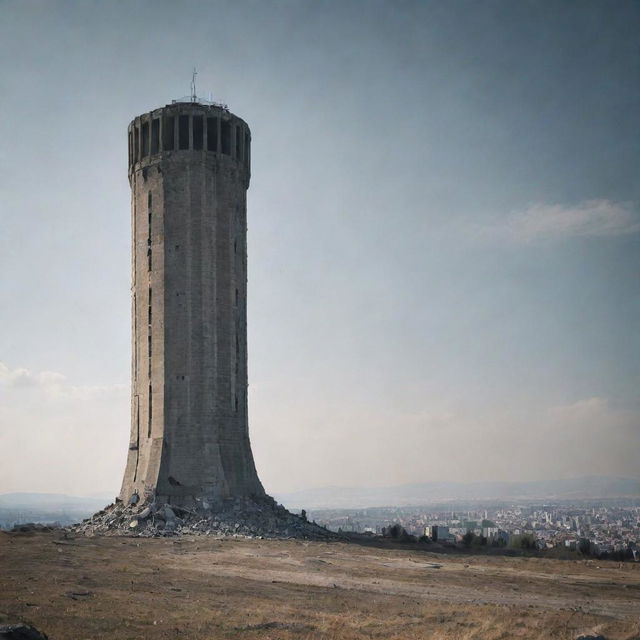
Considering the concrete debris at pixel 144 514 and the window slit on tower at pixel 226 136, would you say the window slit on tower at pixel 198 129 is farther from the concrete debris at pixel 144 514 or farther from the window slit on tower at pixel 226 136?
the concrete debris at pixel 144 514

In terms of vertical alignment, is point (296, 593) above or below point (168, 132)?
below

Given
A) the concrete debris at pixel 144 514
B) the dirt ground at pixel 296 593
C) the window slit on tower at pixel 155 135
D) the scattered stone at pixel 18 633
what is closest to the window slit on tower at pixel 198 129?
the window slit on tower at pixel 155 135

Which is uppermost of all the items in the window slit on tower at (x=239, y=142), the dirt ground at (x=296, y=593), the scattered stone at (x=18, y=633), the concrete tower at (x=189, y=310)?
the window slit on tower at (x=239, y=142)

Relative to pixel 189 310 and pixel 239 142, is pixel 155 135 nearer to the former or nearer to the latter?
pixel 239 142

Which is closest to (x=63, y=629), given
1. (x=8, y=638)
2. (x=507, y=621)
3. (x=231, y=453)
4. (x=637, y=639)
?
(x=8, y=638)

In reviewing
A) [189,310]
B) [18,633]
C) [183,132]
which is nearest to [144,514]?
[189,310]

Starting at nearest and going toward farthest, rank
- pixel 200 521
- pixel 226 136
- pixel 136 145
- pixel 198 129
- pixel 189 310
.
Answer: pixel 200 521, pixel 189 310, pixel 198 129, pixel 226 136, pixel 136 145

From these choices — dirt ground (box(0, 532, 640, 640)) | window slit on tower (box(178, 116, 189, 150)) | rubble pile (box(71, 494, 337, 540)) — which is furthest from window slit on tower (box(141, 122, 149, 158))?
dirt ground (box(0, 532, 640, 640))
